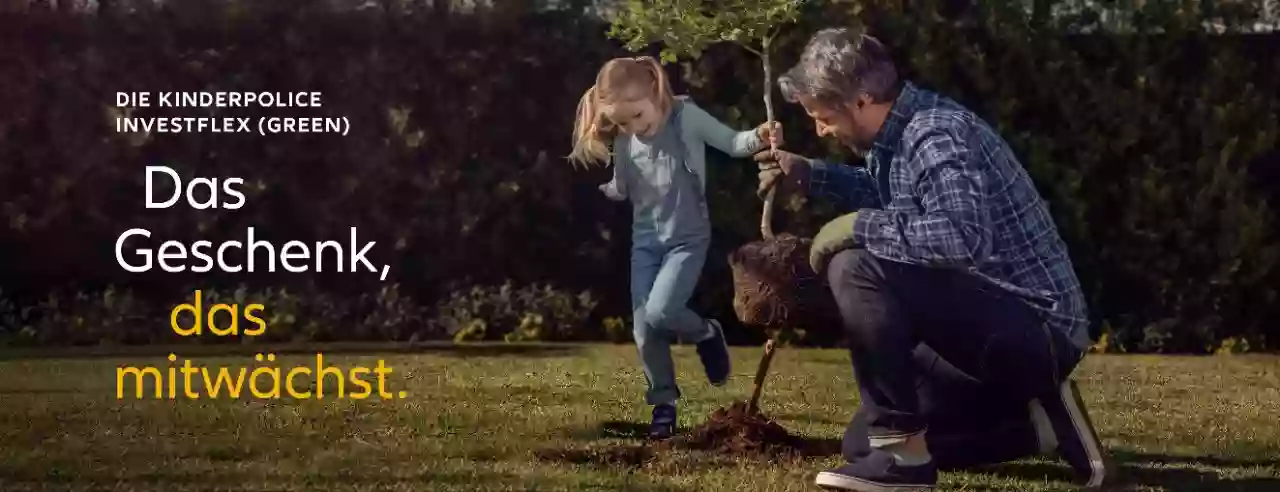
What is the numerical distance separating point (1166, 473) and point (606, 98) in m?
1.84

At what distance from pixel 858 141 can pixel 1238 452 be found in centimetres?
140

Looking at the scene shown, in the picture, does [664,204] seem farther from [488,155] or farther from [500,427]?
[488,155]

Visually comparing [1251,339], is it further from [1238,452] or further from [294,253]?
[294,253]

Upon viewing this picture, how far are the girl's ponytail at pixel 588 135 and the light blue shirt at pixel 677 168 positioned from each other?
22 centimetres

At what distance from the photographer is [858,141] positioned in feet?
11.7

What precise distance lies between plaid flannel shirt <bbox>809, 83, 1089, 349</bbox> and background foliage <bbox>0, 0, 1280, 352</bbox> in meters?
0.87

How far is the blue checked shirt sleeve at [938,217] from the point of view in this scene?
3273 mm

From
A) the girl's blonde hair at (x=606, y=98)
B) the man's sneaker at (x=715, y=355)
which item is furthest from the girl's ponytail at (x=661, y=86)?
the man's sneaker at (x=715, y=355)

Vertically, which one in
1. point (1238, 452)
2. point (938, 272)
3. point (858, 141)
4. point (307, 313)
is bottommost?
point (1238, 452)

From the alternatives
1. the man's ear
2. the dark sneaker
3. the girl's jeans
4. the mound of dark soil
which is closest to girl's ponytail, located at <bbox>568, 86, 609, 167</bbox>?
the girl's jeans

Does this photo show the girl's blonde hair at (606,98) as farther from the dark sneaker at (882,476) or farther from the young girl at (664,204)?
the dark sneaker at (882,476)

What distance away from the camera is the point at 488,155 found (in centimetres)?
488

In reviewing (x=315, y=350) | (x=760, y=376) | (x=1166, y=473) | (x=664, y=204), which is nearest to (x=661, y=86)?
(x=664, y=204)

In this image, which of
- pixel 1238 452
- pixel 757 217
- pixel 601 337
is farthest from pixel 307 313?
pixel 1238 452
